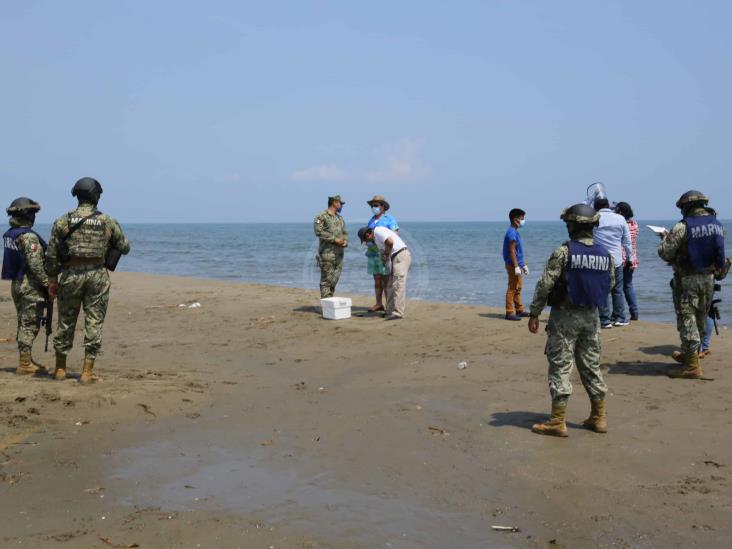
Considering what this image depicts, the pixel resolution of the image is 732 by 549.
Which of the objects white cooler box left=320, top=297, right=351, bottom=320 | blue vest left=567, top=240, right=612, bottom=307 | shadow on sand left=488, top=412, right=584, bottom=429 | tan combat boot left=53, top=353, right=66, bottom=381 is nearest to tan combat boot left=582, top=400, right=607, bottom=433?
shadow on sand left=488, top=412, right=584, bottom=429

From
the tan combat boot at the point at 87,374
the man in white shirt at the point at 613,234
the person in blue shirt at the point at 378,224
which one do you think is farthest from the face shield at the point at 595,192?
the tan combat boot at the point at 87,374

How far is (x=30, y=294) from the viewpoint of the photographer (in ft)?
27.2

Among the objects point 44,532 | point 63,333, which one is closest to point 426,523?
point 44,532

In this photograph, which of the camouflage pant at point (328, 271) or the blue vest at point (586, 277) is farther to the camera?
the camouflage pant at point (328, 271)

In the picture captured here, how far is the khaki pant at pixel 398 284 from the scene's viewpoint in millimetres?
12117

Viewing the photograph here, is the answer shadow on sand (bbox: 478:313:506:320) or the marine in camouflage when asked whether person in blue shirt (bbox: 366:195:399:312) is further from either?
the marine in camouflage

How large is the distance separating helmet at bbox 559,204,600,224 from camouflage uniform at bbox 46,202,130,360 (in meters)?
4.43

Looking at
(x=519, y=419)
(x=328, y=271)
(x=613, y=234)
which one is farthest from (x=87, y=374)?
(x=613, y=234)

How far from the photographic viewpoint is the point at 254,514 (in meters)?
4.64

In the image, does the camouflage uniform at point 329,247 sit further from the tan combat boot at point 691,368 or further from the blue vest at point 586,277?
the blue vest at point 586,277

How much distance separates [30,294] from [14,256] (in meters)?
0.44

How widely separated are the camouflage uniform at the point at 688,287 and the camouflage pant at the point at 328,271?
6.02 metres

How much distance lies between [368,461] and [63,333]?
12.5ft

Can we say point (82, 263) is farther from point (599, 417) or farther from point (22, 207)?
point (599, 417)
